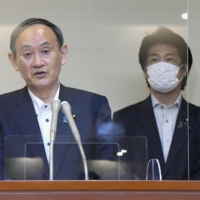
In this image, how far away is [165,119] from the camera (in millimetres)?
8039

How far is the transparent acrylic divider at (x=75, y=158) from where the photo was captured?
7.41m

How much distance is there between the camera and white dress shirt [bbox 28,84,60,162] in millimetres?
7703

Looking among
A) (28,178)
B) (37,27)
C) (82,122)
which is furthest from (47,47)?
(28,178)

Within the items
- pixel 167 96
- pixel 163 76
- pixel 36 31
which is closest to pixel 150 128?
pixel 167 96

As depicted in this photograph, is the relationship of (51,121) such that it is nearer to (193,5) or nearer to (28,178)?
(28,178)

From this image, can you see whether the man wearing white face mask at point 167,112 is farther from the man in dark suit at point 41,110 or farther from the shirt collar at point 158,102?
the man in dark suit at point 41,110

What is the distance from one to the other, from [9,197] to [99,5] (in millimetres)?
2074

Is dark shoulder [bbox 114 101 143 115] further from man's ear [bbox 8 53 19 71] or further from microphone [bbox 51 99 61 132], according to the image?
man's ear [bbox 8 53 19 71]

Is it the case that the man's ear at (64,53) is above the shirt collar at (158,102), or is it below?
above

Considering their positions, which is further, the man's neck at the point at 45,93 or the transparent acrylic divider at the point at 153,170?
the man's neck at the point at 45,93

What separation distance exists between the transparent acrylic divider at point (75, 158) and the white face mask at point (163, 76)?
58 centimetres

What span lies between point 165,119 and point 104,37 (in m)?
0.89

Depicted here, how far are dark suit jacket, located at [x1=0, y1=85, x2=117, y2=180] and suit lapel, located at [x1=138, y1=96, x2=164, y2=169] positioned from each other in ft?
1.04

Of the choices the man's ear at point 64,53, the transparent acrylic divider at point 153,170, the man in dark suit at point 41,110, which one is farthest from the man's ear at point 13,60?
the transparent acrylic divider at point 153,170
